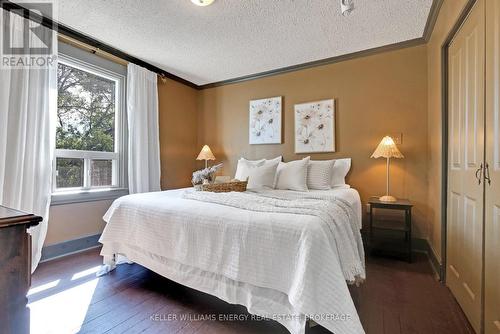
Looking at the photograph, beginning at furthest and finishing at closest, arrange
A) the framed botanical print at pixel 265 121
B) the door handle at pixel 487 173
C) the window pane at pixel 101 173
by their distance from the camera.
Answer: the framed botanical print at pixel 265 121
the window pane at pixel 101 173
the door handle at pixel 487 173

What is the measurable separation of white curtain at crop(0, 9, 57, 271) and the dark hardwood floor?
2.27 ft

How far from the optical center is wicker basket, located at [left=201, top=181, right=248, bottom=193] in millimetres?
2384

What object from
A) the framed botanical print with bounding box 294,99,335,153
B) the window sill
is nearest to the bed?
the window sill

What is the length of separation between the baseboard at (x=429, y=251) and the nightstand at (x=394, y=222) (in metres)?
0.19

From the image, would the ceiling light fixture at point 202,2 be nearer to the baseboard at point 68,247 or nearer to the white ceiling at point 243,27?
the white ceiling at point 243,27

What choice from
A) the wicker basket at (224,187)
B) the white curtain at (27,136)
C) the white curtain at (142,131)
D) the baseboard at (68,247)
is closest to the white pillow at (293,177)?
the wicker basket at (224,187)

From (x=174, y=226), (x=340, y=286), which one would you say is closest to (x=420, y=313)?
(x=340, y=286)

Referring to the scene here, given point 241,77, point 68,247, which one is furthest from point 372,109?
point 68,247

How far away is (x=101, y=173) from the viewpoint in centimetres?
306

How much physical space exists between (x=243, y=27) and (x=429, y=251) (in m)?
3.12

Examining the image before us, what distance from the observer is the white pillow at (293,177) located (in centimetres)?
280

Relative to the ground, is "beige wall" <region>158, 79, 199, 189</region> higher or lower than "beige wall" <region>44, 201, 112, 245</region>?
higher

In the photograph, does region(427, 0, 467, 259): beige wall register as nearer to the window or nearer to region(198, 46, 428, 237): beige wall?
region(198, 46, 428, 237): beige wall

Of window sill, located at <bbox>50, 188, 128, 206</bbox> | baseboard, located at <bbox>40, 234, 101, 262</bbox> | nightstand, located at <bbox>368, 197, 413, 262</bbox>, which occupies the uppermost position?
window sill, located at <bbox>50, 188, 128, 206</bbox>
